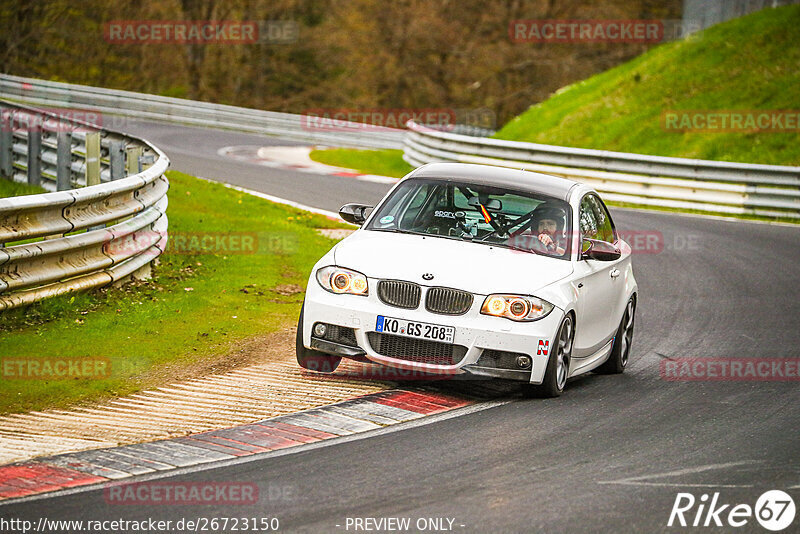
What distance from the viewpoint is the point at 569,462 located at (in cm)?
661

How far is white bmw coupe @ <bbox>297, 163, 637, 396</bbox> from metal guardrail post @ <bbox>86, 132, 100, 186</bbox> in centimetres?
554

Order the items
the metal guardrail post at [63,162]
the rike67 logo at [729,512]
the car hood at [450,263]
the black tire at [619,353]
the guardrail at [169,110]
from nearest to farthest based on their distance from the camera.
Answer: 1. the rike67 logo at [729,512]
2. the car hood at [450,263]
3. the black tire at [619,353]
4. the metal guardrail post at [63,162]
5. the guardrail at [169,110]

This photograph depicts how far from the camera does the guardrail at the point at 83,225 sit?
904 cm

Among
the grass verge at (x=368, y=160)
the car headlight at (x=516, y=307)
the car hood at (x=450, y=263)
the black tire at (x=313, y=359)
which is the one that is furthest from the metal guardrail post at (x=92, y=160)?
the grass verge at (x=368, y=160)

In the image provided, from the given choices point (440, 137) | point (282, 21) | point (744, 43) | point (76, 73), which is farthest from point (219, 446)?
point (282, 21)

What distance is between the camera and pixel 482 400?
26.8 ft

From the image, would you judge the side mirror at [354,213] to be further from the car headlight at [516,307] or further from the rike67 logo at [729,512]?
the rike67 logo at [729,512]

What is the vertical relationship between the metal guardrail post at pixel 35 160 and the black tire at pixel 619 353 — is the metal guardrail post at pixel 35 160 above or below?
above

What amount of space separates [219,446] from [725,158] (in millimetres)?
21425

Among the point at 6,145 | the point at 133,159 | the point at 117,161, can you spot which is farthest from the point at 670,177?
the point at 6,145

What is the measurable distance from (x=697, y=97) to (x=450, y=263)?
2280cm

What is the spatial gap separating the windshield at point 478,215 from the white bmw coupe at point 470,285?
1 cm

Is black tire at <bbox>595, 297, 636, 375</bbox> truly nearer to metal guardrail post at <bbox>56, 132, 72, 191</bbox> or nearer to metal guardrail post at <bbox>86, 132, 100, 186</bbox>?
metal guardrail post at <bbox>86, 132, 100, 186</bbox>

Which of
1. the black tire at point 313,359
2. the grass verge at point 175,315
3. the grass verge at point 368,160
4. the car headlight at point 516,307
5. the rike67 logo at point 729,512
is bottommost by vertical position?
the grass verge at point 368,160
